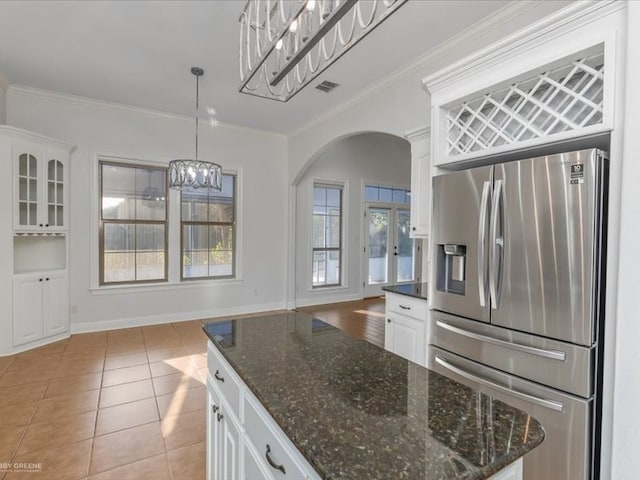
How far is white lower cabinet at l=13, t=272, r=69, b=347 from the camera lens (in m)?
3.77

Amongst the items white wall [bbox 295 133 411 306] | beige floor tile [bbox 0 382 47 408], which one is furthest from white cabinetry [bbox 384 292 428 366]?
white wall [bbox 295 133 411 306]

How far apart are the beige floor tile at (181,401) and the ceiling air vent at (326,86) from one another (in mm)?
3396

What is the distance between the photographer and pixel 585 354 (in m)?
1.58

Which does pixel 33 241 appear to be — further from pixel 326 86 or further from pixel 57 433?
pixel 326 86

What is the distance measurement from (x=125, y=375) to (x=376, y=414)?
319 cm

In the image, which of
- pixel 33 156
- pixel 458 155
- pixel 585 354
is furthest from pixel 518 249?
pixel 33 156

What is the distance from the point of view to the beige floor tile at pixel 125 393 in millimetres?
2758

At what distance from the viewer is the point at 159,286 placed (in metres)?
5.03

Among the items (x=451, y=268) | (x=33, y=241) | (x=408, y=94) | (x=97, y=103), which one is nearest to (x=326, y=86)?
(x=408, y=94)

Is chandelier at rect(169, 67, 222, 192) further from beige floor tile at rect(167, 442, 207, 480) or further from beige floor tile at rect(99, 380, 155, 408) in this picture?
beige floor tile at rect(167, 442, 207, 480)

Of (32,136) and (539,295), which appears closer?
(539,295)

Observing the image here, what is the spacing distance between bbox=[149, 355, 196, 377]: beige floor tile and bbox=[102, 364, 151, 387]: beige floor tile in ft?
0.24

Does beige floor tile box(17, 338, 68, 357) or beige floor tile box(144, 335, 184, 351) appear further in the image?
beige floor tile box(144, 335, 184, 351)

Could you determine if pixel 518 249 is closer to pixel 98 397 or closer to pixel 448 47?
pixel 448 47
